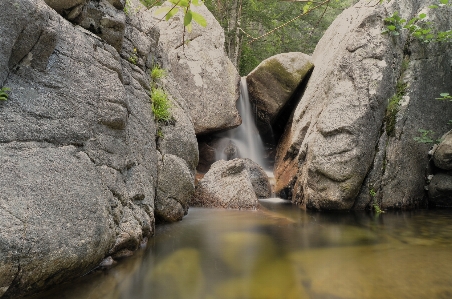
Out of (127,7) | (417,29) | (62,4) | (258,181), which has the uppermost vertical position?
(417,29)

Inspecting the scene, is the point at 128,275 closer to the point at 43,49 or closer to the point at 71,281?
the point at 71,281

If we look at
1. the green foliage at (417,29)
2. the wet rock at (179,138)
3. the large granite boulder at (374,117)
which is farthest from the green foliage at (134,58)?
the green foliage at (417,29)

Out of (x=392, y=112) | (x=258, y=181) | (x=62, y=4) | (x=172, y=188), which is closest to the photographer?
(x=62, y=4)

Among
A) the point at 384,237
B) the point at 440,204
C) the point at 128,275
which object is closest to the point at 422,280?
the point at 384,237

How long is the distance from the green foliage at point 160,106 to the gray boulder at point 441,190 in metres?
6.60

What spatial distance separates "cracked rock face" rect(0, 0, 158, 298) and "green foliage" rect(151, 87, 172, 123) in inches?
46.5

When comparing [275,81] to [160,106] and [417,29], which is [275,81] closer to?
[417,29]

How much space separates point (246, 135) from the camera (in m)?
12.4

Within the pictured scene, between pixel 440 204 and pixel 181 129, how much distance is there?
6.74 m

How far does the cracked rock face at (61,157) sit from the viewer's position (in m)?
3.00

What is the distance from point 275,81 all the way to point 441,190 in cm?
591

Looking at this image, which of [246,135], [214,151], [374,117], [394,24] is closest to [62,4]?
[374,117]

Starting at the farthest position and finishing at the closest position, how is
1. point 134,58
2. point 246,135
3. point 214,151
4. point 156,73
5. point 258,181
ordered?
point 246,135
point 214,151
point 258,181
point 156,73
point 134,58

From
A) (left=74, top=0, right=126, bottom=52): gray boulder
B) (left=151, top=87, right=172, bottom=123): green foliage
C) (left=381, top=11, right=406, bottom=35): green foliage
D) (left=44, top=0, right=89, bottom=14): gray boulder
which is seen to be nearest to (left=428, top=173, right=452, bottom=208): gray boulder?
(left=381, top=11, right=406, bottom=35): green foliage
